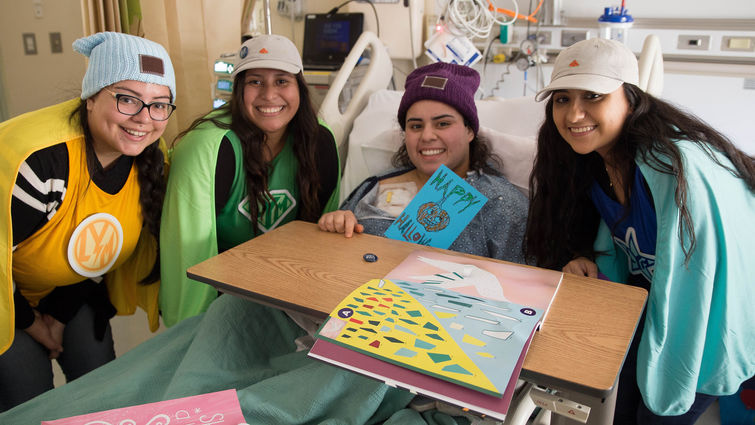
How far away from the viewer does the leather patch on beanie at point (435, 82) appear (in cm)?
186

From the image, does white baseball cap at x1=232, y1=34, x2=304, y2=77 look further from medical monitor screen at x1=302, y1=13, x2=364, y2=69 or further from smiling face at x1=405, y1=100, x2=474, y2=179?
medical monitor screen at x1=302, y1=13, x2=364, y2=69

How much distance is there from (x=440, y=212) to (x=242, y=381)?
2.29 ft

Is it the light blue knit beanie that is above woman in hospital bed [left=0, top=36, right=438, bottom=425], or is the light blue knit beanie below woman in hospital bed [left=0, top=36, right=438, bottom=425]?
above

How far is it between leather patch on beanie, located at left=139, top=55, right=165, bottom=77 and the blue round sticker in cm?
96

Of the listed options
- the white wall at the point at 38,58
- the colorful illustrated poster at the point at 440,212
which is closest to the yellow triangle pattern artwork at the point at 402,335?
the colorful illustrated poster at the point at 440,212

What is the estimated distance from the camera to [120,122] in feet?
4.91

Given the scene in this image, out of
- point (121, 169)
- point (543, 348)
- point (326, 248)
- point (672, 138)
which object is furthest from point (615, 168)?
point (121, 169)

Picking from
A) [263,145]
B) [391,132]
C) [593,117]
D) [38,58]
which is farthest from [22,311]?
[38,58]

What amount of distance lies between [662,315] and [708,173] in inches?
12.3

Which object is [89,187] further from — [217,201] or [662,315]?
[662,315]

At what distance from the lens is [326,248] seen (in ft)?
4.62

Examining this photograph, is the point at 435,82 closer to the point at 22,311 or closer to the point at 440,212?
the point at 440,212

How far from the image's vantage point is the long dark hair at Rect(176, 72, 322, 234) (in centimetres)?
187

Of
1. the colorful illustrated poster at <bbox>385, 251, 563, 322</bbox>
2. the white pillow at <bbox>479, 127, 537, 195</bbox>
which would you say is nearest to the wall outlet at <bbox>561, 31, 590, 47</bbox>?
the white pillow at <bbox>479, 127, 537, 195</bbox>
